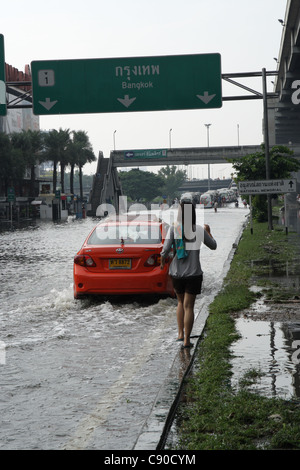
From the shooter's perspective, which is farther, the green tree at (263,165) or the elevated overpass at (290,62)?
the green tree at (263,165)

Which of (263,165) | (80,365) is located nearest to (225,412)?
(80,365)

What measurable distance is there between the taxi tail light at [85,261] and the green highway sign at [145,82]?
504 inches

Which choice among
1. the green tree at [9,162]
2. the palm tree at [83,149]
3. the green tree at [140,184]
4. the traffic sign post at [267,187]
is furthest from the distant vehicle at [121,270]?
the green tree at [140,184]

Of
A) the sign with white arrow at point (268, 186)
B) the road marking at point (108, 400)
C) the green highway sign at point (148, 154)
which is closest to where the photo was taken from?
the road marking at point (108, 400)

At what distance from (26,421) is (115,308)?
5.91 metres

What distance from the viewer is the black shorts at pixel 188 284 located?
809 centimetres

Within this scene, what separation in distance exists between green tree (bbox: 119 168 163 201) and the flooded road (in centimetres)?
15817

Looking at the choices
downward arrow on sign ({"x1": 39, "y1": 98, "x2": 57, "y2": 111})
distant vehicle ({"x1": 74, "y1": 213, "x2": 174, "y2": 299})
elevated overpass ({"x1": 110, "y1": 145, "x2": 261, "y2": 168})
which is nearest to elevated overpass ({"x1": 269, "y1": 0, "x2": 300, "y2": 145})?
downward arrow on sign ({"x1": 39, "y1": 98, "x2": 57, "y2": 111})

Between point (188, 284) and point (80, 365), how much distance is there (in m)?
1.53

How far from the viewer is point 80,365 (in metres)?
7.40

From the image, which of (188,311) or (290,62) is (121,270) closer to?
(188,311)

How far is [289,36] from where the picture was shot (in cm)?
2405

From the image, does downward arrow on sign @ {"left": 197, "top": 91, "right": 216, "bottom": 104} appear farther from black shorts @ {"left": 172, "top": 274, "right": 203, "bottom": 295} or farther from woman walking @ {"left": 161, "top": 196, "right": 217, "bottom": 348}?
black shorts @ {"left": 172, "top": 274, "right": 203, "bottom": 295}

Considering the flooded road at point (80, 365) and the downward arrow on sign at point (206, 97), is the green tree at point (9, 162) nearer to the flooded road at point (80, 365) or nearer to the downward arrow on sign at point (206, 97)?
the downward arrow on sign at point (206, 97)
